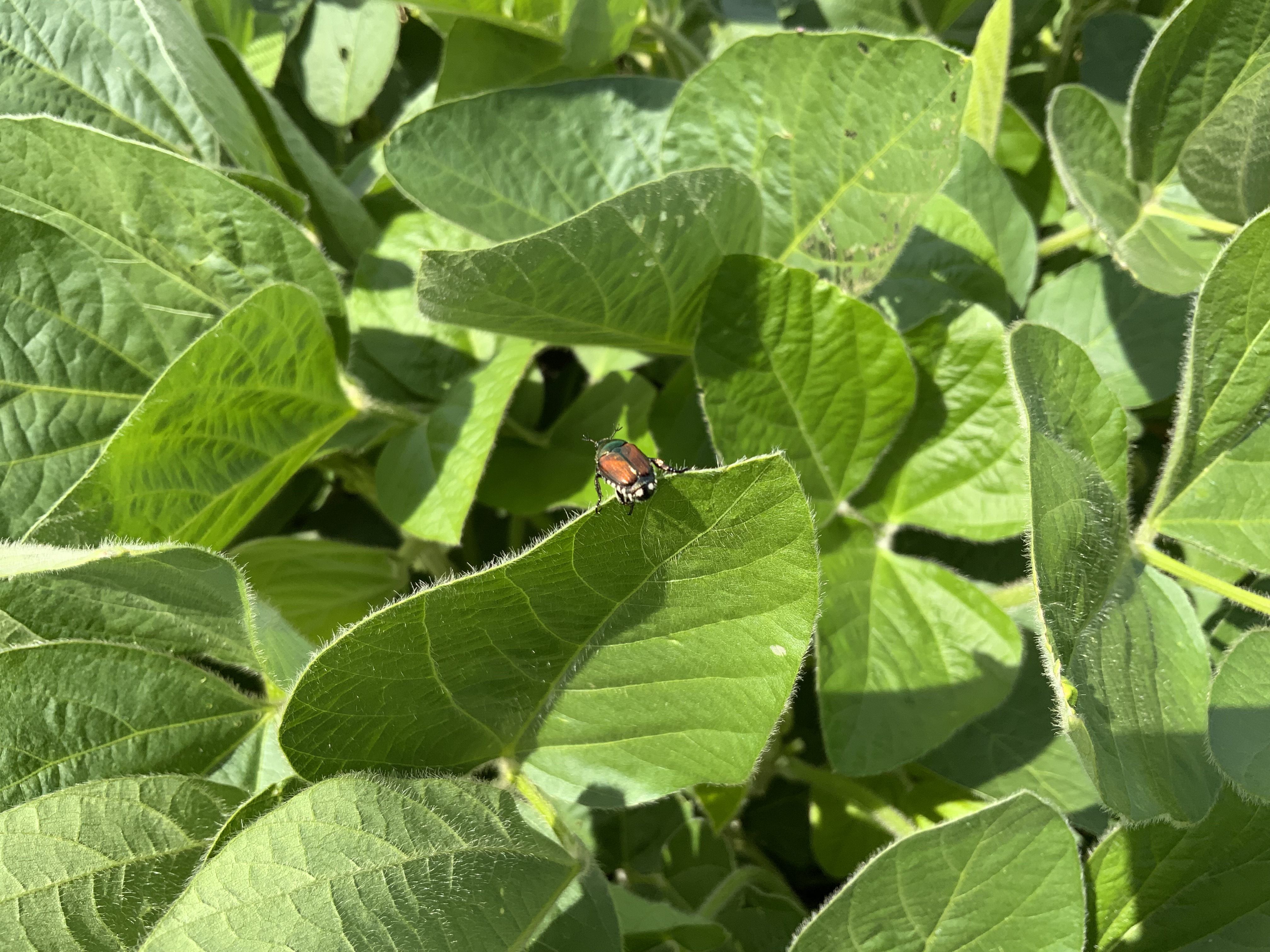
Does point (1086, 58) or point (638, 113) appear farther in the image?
Result: point (1086, 58)

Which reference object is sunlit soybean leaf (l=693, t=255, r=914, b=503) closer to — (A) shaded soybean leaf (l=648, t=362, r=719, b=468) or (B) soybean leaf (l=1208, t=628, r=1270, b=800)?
(A) shaded soybean leaf (l=648, t=362, r=719, b=468)

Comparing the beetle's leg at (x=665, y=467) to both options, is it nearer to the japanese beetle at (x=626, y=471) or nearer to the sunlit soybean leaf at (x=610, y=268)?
the japanese beetle at (x=626, y=471)

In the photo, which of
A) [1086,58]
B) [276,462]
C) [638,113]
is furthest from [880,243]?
[276,462]

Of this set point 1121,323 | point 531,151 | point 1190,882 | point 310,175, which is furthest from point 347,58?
point 1190,882

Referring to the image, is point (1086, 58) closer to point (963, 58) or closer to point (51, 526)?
point (963, 58)

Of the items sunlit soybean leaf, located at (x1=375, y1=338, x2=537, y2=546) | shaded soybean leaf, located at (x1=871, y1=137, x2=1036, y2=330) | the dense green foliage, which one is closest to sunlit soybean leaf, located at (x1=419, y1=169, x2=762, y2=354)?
the dense green foliage

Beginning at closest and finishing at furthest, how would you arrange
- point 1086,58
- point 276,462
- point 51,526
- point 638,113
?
point 51,526, point 276,462, point 638,113, point 1086,58

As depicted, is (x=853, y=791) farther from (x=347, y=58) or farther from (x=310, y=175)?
(x=347, y=58)
